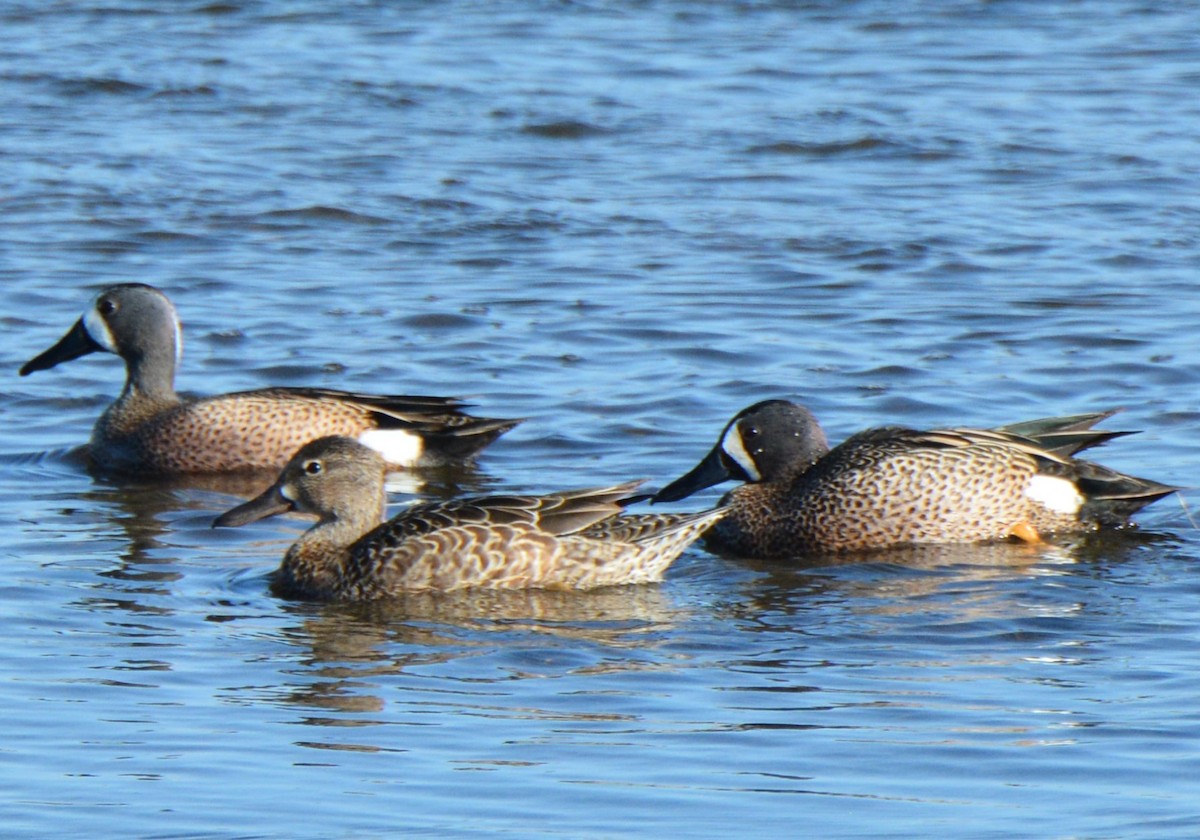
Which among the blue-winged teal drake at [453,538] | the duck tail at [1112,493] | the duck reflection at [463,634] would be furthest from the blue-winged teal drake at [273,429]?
the duck tail at [1112,493]

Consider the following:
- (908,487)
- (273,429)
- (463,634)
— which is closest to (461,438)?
(273,429)

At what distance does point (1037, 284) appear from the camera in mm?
13070

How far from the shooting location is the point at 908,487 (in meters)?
9.07

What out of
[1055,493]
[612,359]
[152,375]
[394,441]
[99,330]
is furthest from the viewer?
[612,359]

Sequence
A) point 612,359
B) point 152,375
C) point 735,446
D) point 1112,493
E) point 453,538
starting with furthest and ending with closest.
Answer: point 612,359 → point 152,375 → point 735,446 → point 1112,493 → point 453,538

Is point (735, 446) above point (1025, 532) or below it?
above

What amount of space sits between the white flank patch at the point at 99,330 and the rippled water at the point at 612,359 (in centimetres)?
37

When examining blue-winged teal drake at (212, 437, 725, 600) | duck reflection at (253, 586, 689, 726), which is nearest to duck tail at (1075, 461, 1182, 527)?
blue-winged teal drake at (212, 437, 725, 600)

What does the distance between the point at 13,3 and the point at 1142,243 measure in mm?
11805

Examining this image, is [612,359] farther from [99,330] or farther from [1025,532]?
[1025,532]

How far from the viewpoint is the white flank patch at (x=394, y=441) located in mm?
10508

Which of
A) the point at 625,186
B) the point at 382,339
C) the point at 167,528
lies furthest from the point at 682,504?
the point at 625,186

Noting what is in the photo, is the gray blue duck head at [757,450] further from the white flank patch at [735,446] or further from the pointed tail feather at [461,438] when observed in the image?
the pointed tail feather at [461,438]

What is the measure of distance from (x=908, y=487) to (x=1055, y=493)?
58cm
